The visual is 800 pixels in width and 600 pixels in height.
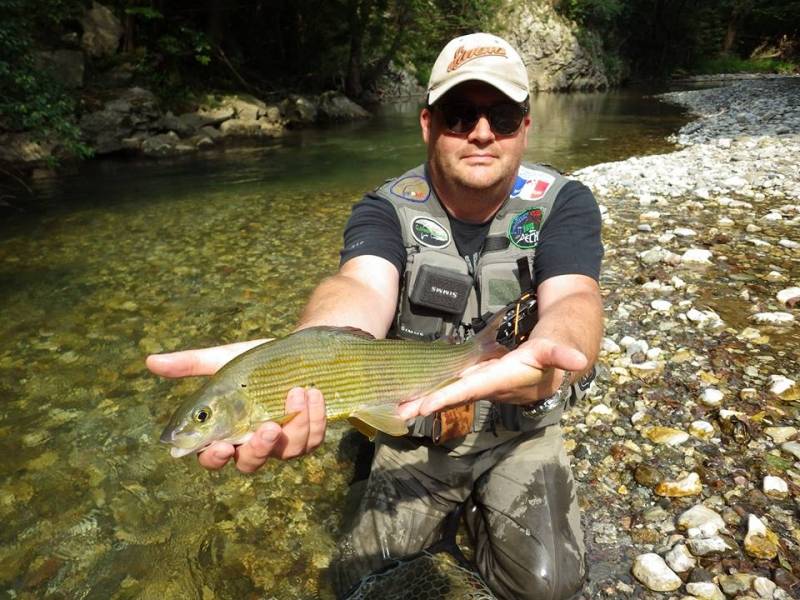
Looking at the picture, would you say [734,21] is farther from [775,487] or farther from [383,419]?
[383,419]

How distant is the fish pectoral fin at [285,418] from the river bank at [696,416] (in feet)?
6.88

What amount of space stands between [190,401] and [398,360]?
1.01 meters

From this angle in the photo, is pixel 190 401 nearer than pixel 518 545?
Yes

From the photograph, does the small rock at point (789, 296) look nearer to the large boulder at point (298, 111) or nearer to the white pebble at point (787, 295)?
the white pebble at point (787, 295)

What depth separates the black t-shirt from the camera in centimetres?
343

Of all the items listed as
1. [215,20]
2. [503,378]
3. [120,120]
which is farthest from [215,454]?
[215,20]

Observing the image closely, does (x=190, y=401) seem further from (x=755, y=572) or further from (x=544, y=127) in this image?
(x=544, y=127)

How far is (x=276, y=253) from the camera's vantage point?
9641mm

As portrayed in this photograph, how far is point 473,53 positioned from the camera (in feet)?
11.8

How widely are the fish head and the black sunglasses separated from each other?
2.34 meters

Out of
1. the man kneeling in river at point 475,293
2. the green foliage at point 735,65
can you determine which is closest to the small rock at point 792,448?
the man kneeling in river at point 475,293

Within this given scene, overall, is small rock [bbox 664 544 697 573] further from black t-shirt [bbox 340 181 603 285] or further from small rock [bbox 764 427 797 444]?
black t-shirt [bbox 340 181 603 285]

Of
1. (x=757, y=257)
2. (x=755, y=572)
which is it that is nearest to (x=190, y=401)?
(x=755, y=572)

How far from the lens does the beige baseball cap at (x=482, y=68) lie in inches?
138
